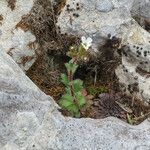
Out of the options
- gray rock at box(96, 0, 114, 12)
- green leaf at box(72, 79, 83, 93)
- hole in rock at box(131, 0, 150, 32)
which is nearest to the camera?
green leaf at box(72, 79, 83, 93)

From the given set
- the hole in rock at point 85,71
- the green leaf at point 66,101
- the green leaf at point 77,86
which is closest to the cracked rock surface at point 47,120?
the hole in rock at point 85,71

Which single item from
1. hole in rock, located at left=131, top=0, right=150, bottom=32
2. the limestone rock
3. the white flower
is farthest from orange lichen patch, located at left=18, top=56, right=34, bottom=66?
hole in rock, located at left=131, top=0, right=150, bottom=32

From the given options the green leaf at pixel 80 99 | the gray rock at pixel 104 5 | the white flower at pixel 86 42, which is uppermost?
the white flower at pixel 86 42

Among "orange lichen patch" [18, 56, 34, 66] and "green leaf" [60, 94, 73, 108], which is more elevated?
"orange lichen patch" [18, 56, 34, 66]

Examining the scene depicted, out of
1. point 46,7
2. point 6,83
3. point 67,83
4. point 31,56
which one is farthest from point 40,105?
point 46,7

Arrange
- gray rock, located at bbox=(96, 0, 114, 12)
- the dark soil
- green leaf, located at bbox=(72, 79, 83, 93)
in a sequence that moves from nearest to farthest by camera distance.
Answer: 1. green leaf, located at bbox=(72, 79, 83, 93)
2. the dark soil
3. gray rock, located at bbox=(96, 0, 114, 12)

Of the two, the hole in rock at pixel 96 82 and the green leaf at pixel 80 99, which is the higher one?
the green leaf at pixel 80 99

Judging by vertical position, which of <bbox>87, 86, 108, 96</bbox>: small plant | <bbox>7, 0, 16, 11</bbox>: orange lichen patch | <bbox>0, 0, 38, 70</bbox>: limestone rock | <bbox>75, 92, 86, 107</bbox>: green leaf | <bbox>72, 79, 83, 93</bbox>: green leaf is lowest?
<bbox>87, 86, 108, 96</bbox>: small plant

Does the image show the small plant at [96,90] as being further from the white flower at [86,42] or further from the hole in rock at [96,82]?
the white flower at [86,42]

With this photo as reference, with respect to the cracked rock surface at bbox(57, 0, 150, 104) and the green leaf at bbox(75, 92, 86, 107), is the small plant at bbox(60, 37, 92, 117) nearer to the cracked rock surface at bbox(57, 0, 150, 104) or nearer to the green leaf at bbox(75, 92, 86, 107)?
the green leaf at bbox(75, 92, 86, 107)
